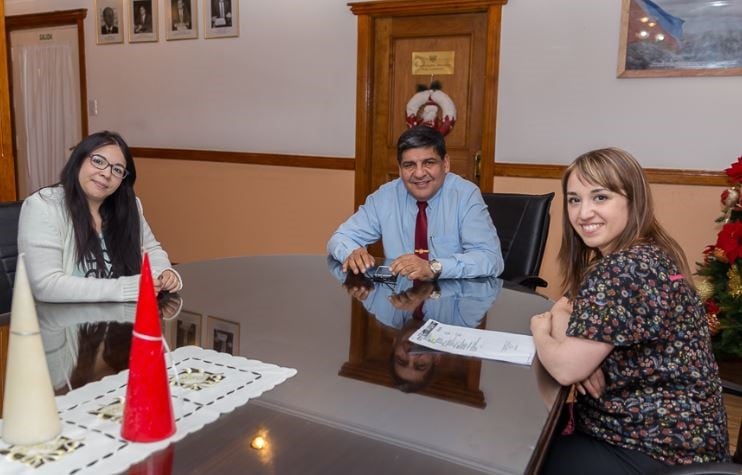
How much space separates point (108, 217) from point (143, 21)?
3.80 m

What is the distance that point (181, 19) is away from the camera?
16.3 feet

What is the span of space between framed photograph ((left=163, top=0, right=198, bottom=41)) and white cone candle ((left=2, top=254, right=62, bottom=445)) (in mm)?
4488

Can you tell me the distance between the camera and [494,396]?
1.07 meters

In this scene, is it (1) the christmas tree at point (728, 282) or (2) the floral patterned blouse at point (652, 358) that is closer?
(2) the floral patterned blouse at point (652, 358)

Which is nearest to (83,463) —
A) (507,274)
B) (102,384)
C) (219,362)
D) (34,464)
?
(34,464)

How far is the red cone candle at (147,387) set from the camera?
0.87m

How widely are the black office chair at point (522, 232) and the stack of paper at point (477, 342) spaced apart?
3.52 ft

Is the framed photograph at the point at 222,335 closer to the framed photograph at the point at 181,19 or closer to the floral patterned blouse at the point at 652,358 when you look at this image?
the floral patterned blouse at the point at 652,358

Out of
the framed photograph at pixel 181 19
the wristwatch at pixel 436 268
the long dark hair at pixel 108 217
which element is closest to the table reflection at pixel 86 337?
the long dark hair at pixel 108 217

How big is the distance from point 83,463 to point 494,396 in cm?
65

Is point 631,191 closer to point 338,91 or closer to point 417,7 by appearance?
point 417,7

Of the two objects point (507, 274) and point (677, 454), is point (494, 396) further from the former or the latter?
point (507, 274)

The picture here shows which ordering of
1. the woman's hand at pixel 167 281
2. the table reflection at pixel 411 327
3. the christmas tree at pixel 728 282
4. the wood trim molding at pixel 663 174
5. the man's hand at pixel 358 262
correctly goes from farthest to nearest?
the wood trim molding at pixel 663 174, the christmas tree at pixel 728 282, the man's hand at pixel 358 262, the woman's hand at pixel 167 281, the table reflection at pixel 411 327

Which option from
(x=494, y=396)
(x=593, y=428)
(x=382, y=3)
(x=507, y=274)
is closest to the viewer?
(x=494, y=396)
